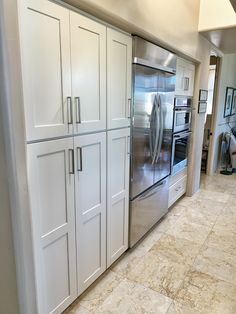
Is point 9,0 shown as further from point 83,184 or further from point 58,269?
point 58,269

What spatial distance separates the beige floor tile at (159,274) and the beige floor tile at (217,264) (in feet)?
0.59

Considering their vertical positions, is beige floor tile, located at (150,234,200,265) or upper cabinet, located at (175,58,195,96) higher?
upper cabinet, located at (175,58,195,96)

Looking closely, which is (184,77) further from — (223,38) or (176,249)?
(176,249)

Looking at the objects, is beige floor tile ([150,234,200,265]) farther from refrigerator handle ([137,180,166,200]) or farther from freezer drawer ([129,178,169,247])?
refrigerator handle ([137,180,166,200])

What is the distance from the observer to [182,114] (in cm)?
327

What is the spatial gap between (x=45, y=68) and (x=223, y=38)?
307 cm

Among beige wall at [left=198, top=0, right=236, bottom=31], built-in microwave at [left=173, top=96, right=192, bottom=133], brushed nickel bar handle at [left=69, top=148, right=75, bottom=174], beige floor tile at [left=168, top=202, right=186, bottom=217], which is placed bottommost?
beige floor tile at [left=168, top=202, right=186, bottom=217]

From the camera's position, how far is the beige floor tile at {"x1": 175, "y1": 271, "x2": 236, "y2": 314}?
6.04 ft

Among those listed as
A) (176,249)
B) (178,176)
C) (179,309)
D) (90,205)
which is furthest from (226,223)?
(90,205)

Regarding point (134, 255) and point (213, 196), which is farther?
point (213, 196)

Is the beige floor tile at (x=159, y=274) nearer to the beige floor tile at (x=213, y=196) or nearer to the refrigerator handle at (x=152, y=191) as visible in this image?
the refrigerator handle at (x=152, y=191)

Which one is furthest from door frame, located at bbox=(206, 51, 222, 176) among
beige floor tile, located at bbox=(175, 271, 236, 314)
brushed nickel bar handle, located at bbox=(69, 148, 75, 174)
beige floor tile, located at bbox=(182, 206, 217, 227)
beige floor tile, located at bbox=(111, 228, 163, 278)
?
brushed nickel bar handle, located at bbox=(69, 148, 75, 174)

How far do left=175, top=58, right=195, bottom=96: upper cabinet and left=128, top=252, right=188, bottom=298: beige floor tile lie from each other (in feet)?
6.38

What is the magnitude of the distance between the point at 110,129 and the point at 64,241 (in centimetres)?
88
